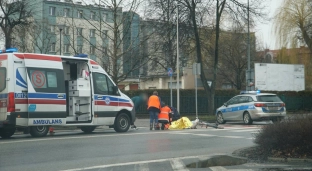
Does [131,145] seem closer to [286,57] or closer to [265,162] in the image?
[265,162]

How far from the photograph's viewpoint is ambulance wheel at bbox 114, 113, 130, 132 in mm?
19659

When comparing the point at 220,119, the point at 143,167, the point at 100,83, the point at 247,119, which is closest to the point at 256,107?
the point at 247,119

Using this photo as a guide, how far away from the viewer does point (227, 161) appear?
1089cm

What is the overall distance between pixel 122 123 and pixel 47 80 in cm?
417

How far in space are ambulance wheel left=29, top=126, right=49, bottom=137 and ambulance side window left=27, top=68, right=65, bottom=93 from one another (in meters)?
1.41

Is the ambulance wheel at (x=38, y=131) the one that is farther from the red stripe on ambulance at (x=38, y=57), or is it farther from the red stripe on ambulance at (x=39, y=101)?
the red stripe on ambulance at (x=38, y=57)

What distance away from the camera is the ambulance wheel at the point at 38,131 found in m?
17.2

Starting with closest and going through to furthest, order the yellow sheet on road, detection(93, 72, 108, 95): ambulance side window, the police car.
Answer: detection(93, 72, 108, 95): ambulance side window < the yellow sheet on road < the police car

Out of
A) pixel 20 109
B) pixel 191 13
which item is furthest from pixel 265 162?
pixel 191 13

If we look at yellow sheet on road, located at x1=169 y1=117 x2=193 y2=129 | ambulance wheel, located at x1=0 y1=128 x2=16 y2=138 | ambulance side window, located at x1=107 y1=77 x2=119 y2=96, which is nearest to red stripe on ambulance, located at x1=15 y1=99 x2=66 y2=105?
ambulance wheel, located at x1=0 y1=128 x2=16 y2=138

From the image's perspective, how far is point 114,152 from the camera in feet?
41.6

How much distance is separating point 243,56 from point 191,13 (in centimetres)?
2374

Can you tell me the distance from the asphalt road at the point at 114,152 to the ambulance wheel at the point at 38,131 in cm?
177

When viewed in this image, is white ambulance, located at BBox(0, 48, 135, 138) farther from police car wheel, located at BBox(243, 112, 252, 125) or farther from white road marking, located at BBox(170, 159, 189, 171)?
police car wheel, located at BBox(243, 112, 252, 125)
